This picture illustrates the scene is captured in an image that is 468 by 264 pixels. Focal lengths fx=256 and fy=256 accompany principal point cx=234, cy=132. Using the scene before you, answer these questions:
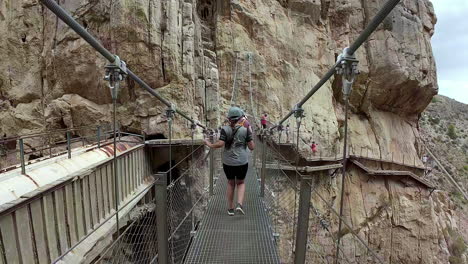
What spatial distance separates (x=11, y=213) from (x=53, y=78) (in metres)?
5.68

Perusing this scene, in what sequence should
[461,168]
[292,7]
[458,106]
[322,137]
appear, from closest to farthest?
[322,137] < [292,7] < [461,168] < [458,106]

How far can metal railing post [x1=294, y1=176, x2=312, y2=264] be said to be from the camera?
4.65 ft

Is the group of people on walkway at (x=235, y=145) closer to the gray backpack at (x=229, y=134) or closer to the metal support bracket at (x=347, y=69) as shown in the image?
the gray backpack at (x=229, y=134)

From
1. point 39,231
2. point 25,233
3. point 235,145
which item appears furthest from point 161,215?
point 39,231

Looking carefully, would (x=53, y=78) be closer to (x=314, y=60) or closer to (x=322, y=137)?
(x=322, y=137)

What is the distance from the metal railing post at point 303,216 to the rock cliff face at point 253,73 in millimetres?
6068

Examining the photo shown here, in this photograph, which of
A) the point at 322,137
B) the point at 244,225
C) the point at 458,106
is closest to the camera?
the point at 244,225

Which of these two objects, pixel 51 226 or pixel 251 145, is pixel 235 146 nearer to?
pixel 251 145

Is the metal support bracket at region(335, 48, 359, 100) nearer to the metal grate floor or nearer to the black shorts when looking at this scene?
the metal grate floor

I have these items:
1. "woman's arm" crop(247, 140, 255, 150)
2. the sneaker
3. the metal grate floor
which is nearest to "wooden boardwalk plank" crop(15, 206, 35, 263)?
the metal grate floor

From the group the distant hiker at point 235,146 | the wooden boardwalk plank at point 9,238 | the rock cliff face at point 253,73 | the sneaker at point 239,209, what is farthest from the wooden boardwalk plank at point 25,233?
the rock cliff face at point 253,73

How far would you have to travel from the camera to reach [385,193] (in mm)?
12055

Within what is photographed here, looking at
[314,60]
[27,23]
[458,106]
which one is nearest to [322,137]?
[314,60]

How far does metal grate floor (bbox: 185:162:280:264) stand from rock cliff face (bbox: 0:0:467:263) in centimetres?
468
